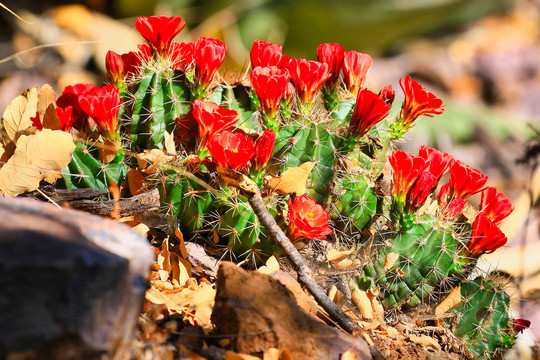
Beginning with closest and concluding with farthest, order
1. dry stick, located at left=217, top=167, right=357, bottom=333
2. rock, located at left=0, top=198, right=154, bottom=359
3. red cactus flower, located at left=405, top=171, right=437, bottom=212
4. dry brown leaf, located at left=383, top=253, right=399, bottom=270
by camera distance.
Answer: rock, located at left=0, top=198, right=154, bottom=359 → dry stick, located at left=217, top=167, right=357, bottom=333 → red cactus flower, located at left=405, top=171, right=437, bottom=212 → dry brown leaf, located at left=383, top=253, right=399, bottom=270

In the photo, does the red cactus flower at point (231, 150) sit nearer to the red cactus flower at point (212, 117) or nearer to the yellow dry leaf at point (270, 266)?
the red cactus flower at point (212, 117)

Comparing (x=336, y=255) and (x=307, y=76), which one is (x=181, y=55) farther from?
(x=336, y=255)

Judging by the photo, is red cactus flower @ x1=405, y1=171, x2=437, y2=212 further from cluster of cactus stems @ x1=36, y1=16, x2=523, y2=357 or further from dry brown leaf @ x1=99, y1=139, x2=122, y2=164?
dry brown leaf @ x1=99, y1=139, x2=122, y2=164

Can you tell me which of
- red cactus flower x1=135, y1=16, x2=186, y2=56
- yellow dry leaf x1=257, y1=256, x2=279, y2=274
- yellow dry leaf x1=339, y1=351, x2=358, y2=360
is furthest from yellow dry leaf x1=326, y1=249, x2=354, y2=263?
red cactus flower x1=135, y1=16, x2=186, y2=56

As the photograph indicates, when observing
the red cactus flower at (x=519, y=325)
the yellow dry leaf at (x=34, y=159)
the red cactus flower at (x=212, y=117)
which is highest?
the red cactus flower at (x=519, y=325)

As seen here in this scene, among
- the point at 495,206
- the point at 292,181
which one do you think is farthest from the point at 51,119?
the point at 495,206

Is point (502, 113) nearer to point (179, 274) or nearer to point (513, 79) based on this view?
point (513, 79)

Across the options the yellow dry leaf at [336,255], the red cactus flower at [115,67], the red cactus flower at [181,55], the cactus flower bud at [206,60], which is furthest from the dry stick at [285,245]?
the red cactus flower at [115,67]
